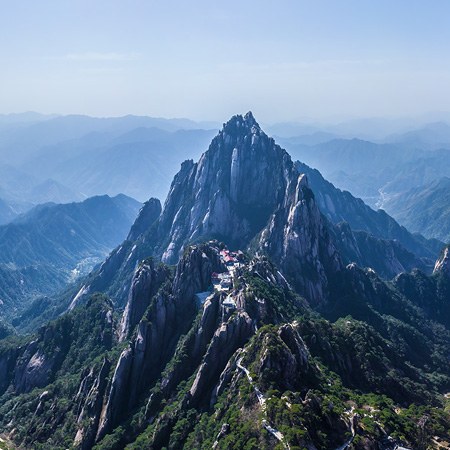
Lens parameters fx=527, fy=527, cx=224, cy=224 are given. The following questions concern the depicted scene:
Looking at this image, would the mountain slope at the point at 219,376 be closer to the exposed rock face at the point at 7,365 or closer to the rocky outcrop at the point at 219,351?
the rocky outcrop at the point at 219,351

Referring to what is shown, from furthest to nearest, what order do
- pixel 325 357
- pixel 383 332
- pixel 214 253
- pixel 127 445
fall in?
pixel 383 332, pixel 214 253, pixel 325 357, pixel 127 445

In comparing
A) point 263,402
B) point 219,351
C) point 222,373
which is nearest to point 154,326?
point 219,351

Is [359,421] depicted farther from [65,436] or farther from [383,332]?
[383,332]

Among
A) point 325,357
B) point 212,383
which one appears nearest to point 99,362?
point 212,383

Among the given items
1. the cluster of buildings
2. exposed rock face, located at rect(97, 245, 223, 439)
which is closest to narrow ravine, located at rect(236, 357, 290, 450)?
exposed rock face, located at rect(97, 245, 223, 439)

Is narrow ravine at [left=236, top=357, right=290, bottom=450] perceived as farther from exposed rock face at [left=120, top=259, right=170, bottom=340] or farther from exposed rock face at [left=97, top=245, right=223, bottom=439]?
exposed rock face at [left=120, top=259, right=170, bottom=340]

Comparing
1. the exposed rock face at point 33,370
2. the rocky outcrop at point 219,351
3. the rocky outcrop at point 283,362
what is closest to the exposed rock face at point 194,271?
the rocky outcrop at point 219,351

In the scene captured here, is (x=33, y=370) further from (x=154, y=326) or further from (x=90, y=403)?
(x=154, y=326)

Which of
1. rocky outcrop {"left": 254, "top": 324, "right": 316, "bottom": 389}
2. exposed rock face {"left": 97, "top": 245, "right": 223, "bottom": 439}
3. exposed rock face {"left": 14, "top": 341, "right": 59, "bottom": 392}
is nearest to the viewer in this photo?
rocky outcrop {"left": 254, "top": 324, "right": 316, "bottom": 389}
